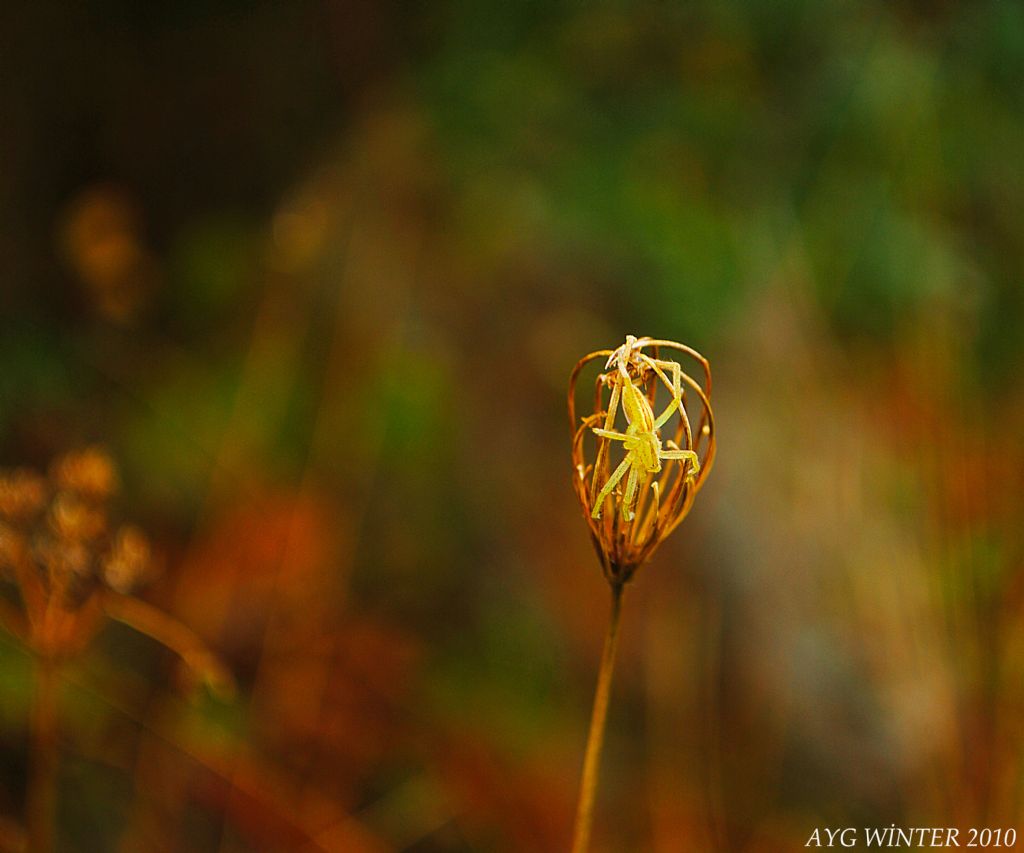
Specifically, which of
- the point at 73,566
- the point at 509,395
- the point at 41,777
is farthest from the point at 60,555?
the point at 509,395

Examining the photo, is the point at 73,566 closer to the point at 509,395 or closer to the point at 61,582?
the point at 61,582

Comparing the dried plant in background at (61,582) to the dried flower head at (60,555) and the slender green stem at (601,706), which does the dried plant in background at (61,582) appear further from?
the slender green stem at (601,706)

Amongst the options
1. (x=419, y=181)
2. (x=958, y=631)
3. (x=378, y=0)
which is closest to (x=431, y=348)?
(x=419, y=181)

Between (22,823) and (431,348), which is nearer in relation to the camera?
(22,823)

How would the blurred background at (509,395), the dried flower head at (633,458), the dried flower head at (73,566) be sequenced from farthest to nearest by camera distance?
the blurred background at (509,395)
the dried flower head at (73,566)
the dried flower head at (633,458)

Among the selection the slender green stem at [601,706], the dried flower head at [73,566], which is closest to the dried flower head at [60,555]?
the dried flower head at [73,566]

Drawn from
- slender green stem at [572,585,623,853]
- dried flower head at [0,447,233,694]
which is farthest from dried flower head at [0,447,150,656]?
slender green stem at [572,585,623,853]

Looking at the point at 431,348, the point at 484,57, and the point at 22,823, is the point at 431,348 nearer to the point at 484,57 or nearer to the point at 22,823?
the point at 484,57
